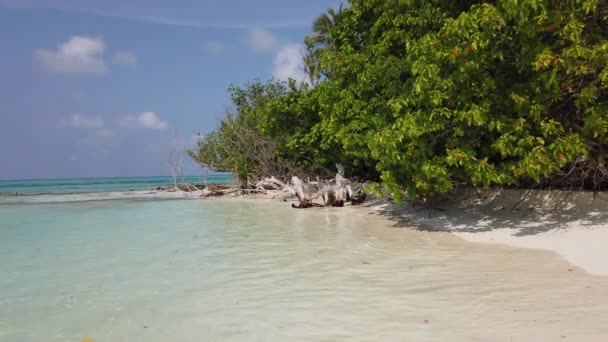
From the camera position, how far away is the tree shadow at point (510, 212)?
26.1 feet

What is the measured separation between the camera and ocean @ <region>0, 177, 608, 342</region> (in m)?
3.44

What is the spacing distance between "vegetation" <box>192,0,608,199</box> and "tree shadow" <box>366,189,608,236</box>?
42cm

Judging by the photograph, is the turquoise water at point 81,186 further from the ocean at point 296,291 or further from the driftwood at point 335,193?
the ocean at point 296,291

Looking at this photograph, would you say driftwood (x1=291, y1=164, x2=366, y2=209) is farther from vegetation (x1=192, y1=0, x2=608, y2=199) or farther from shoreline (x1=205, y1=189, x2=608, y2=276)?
vegetation (x1=192, y1=0, x2=608, y2=199)

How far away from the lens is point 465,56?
22.0 feet

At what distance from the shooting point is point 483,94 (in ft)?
23.1

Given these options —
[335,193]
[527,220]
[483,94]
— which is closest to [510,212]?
[527,220]

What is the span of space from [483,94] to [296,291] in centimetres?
461

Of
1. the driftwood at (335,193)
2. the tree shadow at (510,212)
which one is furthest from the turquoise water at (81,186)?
the tree shadow at (510,212)

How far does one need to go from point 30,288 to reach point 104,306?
4.70 feet

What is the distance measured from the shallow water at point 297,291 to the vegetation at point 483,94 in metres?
1.40

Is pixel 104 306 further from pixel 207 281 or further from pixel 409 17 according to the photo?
pixel 409 17

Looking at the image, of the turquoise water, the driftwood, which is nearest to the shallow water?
the driftwood

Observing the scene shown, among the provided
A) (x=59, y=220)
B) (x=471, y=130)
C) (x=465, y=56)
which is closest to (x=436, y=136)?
(x=471, y=130)
